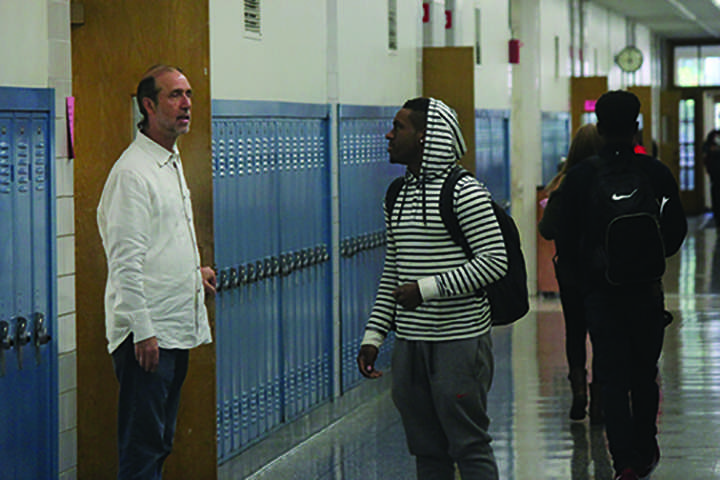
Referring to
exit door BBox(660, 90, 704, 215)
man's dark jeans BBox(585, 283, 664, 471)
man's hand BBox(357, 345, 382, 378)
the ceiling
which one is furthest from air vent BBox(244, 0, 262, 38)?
exit door BBox(660, 90, 704, 215)

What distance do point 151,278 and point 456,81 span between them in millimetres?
5570

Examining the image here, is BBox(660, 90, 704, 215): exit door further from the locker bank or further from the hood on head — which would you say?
the hood on head

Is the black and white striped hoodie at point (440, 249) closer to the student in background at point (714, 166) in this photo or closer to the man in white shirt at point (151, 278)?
the man in white shirt at point (151, 278)

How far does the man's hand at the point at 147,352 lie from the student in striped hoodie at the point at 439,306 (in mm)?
696

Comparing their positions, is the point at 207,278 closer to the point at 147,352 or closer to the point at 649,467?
the point at 147,352

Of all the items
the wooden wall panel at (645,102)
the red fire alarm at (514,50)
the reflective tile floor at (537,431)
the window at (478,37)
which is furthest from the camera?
the wooden wall panel at (645,102)

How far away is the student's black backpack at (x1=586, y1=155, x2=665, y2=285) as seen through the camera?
5.02 metres

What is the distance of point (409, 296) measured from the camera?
386 centimetres

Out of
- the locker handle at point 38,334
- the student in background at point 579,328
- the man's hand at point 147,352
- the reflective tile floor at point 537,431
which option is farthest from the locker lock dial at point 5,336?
the student in background at point 579,328

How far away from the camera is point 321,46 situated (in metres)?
7.39

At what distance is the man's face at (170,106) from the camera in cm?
431

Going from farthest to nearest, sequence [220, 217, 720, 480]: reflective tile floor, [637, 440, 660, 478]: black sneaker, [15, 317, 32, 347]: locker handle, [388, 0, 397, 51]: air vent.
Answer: [388, 0, 397, 51]: air vent < [220, 217, 720, 480]: reflective tile floor < [637, 440, 660, 478]: black sneaker < [15, 317, 32, 347]: locker handle

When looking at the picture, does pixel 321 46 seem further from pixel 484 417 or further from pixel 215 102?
pixel 484 417

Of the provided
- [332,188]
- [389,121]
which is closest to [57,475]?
[332,188]
